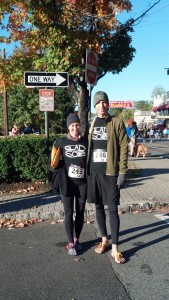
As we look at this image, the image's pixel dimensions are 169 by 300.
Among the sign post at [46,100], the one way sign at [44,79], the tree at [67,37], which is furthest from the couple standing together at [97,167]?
the tree at [67,37]

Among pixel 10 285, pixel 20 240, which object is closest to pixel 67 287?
pixel 10 285

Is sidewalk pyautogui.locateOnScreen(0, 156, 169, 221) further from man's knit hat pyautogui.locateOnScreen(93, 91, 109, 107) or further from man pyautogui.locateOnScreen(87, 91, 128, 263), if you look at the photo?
man's knit hat pyautogui.locateOnScreen(93, 91, 109, 107)

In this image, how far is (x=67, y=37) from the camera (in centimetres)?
1083

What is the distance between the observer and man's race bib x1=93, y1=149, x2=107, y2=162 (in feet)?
15.3

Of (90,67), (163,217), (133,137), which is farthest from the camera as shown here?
(133,137)

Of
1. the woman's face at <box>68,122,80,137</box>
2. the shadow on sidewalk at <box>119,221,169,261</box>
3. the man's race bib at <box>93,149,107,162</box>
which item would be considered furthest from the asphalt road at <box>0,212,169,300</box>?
the woman's face at <box>68,122,80,137</box>

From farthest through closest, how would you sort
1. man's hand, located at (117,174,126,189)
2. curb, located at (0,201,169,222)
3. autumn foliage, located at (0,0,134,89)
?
autumn foliage, located at (0,0,134,89)
curb, located at (0,201,169,222)
man's hand, located at (117,174,126,189)

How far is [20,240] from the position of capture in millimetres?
5566

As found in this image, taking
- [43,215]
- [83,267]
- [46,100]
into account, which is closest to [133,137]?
[46,100]

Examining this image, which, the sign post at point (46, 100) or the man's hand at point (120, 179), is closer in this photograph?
the man's hand at point (120, 179)

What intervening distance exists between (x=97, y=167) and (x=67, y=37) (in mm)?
7041

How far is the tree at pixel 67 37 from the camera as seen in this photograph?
10.6 metres

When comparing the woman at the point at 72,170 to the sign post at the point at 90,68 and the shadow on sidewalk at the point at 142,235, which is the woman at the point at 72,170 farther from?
the sign post at the point at 90,68

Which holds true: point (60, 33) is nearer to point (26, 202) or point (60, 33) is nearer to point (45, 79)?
point (45, 79)
